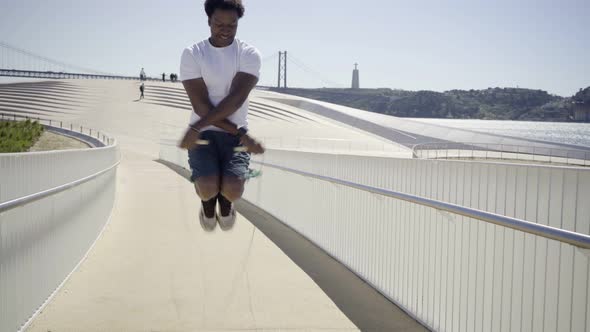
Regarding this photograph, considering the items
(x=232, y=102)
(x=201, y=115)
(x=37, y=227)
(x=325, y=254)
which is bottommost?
(x=325, y=254)

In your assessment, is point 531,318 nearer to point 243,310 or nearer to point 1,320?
point 243,310

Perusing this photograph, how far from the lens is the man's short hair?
5.04 m

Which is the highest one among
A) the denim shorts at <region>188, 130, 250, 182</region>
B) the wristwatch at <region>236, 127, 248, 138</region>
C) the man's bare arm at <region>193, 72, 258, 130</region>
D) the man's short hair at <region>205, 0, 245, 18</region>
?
the man's short hair at <region>205, 0, 245, 18</region>

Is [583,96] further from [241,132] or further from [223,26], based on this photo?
[223,26]

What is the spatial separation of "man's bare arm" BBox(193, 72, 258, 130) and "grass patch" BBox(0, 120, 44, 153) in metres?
28.3

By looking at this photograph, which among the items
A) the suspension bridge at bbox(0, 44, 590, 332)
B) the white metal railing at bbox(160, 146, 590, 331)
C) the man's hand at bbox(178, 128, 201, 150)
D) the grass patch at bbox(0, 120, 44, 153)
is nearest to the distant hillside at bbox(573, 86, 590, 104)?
the grass patch at bbox(0, 120, 44, 153)

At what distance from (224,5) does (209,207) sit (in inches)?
73.7

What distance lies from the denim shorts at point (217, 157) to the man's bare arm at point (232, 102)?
9.5 inches

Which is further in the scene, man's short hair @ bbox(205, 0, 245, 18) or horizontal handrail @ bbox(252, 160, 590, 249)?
man's short hair @ bbox(205, 0, 245, 18)

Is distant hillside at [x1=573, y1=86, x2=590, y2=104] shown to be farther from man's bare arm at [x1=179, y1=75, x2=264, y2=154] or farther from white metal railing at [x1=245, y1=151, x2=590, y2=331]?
man's bare arm at [x1=179, y1=75, x2=264, y2=154]

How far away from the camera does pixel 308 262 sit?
317 inches

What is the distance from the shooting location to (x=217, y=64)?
17.4 feet

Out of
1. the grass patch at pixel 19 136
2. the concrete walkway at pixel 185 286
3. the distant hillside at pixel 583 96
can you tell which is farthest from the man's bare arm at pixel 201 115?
the distant hillside at pixel 583 96

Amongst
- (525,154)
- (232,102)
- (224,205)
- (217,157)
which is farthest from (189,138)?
(525,154)
